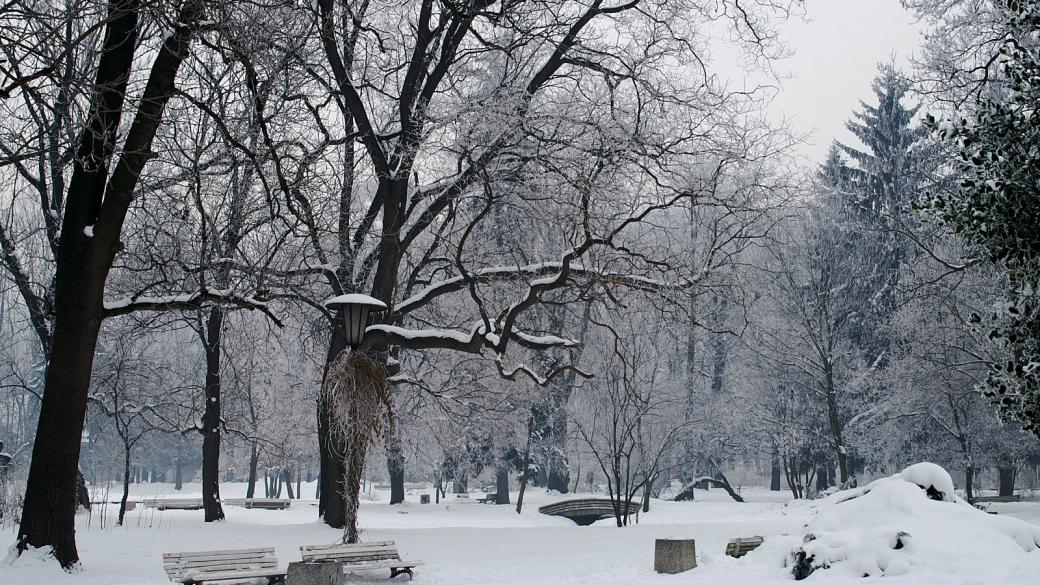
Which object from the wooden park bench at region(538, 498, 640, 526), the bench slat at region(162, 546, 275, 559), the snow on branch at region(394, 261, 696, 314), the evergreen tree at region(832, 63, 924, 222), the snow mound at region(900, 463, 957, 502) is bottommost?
the wooden park bench at region(538, 498, 640, 526)

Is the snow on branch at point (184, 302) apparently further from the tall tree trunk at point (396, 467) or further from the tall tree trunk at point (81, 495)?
the tall tree trunk at point (396, 467)

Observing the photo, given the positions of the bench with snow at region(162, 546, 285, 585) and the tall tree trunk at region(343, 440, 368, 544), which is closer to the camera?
the bench with snow at region(162, 546, 285, 585)

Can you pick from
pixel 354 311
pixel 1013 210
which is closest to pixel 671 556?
pixel 354 311

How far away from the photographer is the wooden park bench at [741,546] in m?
12.8

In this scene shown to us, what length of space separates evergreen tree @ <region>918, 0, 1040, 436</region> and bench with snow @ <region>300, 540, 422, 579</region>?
25.0 feet

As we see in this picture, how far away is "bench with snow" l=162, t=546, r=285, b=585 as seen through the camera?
9.79 metres

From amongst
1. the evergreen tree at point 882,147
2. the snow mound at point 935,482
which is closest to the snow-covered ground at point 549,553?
the snow mound at point 935,482

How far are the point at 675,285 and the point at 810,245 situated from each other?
13.5 meters

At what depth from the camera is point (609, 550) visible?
14094 mm

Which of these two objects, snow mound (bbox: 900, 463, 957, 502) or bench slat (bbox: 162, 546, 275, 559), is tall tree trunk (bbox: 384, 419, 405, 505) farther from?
snow mound (bbox: 900, 463, 957, 502)

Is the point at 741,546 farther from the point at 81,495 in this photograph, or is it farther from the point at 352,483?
the point at 81,495

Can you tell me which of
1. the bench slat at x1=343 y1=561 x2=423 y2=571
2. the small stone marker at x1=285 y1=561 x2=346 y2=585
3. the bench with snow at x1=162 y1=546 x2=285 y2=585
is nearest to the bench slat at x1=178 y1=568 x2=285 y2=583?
the bench with snow at x1=162 y1=546 x2=285 y2=585

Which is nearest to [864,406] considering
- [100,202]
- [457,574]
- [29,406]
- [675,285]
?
[675,285]

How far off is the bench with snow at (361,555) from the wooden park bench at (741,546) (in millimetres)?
4702
